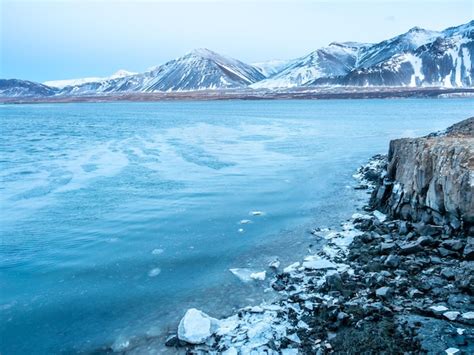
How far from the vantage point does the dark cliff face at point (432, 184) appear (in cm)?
1096

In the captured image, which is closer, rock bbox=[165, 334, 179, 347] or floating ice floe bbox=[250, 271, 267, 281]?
rock bbox=[165, 334, 179, 347]

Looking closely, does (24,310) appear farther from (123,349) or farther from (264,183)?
(264,183)

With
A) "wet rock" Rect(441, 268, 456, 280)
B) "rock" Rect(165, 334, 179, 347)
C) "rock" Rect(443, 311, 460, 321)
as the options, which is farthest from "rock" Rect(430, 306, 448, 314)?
"rock" Rect(165, 334, 179, 347)

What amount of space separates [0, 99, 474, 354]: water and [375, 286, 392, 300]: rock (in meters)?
2.63

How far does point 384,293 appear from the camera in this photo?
845 cm

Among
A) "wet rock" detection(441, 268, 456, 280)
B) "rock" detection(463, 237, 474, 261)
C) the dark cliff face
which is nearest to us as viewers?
"wet rock" detection(441, 268, 456, 280)

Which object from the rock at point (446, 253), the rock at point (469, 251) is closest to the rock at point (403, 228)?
the rock at point (446, 253)

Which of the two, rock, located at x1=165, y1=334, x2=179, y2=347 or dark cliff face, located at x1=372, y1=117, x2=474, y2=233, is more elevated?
dark cliff face, located at x1=372, y1=117, x2=474, y2=233

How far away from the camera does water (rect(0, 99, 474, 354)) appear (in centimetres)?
928

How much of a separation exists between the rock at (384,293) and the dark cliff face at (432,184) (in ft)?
11.6

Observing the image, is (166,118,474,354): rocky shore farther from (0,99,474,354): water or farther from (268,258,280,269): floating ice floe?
(0,99,474,354): water

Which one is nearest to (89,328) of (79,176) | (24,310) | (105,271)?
(24,310)

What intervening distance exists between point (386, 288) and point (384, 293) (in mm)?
187

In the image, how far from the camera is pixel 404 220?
43.4 ft
